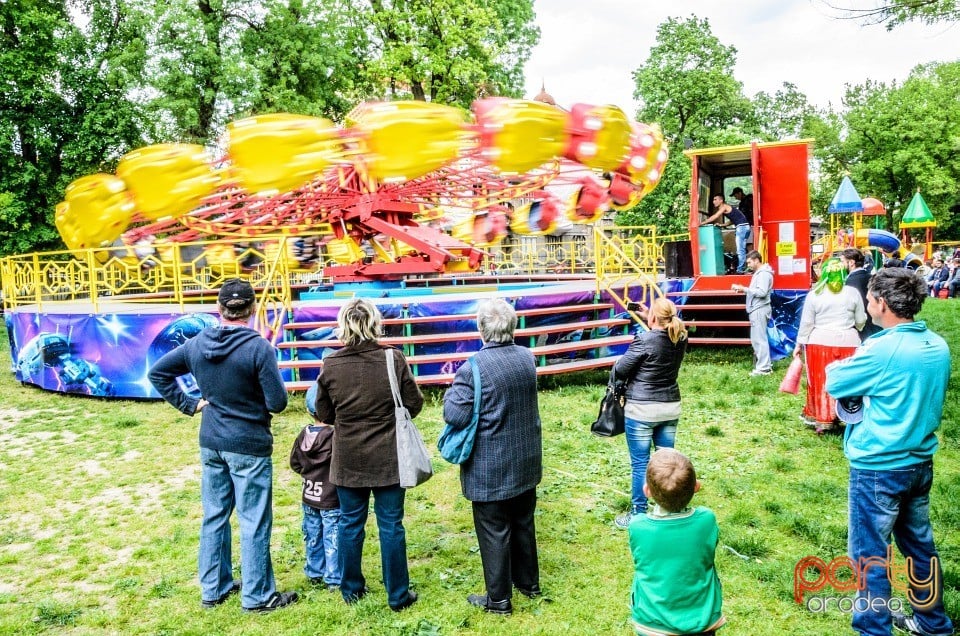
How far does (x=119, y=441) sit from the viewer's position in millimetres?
7605

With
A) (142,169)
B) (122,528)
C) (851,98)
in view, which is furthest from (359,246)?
(851,98)

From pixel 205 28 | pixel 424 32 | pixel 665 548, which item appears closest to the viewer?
pixel 665 548

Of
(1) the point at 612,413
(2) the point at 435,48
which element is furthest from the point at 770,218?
(2) the point at 435,48

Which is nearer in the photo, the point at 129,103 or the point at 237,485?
the point at 237,485

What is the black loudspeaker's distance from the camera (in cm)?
1248

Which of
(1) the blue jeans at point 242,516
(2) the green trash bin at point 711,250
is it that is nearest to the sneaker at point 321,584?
(1) the blue jeans at point 242,516

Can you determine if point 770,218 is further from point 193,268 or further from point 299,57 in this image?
point 299,57

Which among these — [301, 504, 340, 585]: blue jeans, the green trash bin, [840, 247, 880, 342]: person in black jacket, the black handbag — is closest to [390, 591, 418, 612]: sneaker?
[301, 504, 340, 585]: blue jeans

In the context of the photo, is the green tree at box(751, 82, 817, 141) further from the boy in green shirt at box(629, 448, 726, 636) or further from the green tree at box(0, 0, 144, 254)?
the boy in green shirt at box(629, 448, 726, 636)

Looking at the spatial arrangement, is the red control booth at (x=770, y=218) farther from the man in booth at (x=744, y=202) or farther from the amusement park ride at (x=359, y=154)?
the amusement park ride at (x=359, y=154)

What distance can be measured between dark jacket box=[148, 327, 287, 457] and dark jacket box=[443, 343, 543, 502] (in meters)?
1.03

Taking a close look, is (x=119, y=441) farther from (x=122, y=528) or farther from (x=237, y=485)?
(x=237, y=485)

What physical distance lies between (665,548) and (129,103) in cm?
2625

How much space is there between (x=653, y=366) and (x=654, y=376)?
2.6 inches
